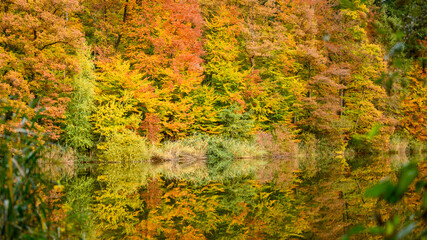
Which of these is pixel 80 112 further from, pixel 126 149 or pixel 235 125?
pixel 235 125

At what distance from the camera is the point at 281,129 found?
2003 cm

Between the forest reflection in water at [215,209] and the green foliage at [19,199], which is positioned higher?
the green foliage at [19,199]

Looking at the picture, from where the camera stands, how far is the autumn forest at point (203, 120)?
4957 millimetres

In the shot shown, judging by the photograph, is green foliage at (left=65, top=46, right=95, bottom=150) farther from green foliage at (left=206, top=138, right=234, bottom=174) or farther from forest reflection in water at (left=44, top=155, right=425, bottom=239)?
forest reflection in water at (left=44, top=155, right=425, bottom=239)

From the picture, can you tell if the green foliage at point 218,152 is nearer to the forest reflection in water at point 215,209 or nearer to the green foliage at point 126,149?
the green foliage at point 126,149

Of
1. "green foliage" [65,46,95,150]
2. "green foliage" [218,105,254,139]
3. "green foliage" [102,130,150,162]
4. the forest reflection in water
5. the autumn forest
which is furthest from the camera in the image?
"green foliage" [218,105,254,139]

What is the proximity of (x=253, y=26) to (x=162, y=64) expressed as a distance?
6185mm

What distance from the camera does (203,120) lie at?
19250 millimetres

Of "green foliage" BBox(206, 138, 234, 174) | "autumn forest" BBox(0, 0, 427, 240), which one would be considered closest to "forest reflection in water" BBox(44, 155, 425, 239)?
"autumn forest" BBox(0, 0, 427, 240)

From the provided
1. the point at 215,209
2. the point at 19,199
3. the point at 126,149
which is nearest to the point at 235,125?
the point at 126,149

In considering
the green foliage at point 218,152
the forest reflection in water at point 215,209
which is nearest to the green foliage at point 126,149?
the green foliage at point 218,152

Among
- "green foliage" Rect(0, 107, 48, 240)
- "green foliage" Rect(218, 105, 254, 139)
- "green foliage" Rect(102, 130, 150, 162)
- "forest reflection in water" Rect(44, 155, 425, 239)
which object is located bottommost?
"green foliage" Rect(102, 130, 150, 162)

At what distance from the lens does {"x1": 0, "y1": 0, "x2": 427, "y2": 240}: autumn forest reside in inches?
195

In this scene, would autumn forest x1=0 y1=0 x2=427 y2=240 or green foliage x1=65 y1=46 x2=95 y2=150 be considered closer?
autumn forest x1=0 y1=0 x2=427 y2=240
